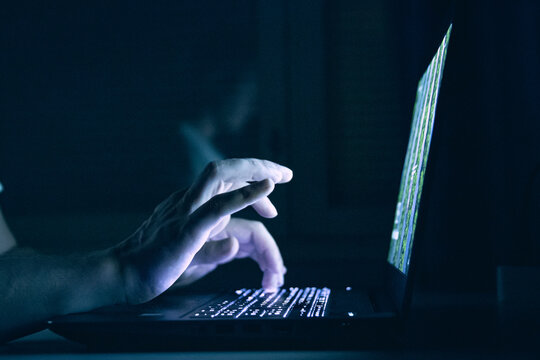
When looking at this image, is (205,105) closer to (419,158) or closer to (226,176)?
(226,176)

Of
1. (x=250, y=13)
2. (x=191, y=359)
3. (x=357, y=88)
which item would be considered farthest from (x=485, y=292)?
(x=250, y=13)

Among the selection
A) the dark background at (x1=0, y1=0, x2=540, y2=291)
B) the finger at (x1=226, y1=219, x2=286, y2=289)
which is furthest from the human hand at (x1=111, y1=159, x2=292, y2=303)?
the dark background at (x1=0, y1=0, x2=540, y2=291)

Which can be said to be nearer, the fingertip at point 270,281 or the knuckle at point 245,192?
the knuckle at point 245,192

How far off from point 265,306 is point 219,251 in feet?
0.47

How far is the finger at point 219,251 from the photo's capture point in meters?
0.98

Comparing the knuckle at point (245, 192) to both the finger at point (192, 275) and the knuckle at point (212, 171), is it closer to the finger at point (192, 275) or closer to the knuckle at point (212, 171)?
the knuckle at point (212, 171)

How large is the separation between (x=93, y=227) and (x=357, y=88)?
107 centimetres

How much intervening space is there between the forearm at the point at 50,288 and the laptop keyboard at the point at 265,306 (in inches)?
6.7

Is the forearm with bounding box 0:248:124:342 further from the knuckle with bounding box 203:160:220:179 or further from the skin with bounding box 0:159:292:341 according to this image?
the knuckle with bounding box 203:160:220:179

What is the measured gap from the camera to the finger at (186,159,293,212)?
96 centimetres

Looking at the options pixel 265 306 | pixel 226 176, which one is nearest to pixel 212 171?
pixel 226 176

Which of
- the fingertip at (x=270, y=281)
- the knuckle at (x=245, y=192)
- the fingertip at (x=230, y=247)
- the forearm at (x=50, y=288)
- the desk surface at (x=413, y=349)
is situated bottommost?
the fingertip at (x=270, y=281)

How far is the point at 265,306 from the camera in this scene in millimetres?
938

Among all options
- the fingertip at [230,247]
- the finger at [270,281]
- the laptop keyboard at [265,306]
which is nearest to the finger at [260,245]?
the finger at [270,281]
